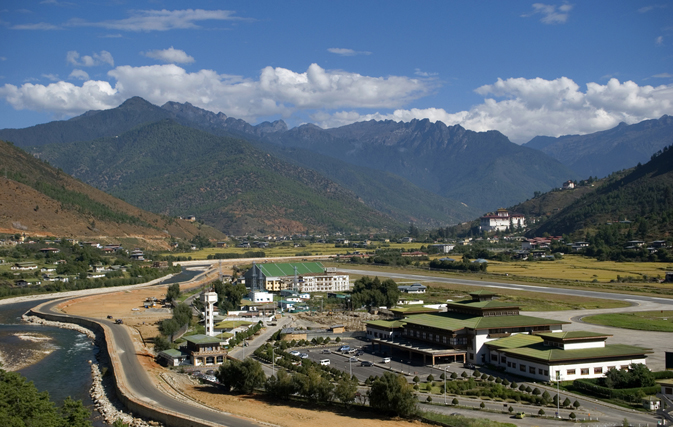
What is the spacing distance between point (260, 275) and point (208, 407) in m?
59.1

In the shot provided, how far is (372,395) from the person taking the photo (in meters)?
34.3

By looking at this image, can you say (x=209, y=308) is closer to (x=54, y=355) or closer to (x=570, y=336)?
(x=54, y=355)

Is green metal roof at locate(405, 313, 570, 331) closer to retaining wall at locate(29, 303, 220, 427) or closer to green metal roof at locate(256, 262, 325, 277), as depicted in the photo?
retaining wall at locate(29, 303, 220, 427)

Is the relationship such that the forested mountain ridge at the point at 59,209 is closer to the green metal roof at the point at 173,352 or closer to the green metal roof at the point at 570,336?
the green metal roof at the point at 173,352

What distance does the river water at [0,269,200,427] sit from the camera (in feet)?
136

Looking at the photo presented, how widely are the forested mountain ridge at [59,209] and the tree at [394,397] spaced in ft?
385

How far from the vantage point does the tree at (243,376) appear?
38625 millimetres

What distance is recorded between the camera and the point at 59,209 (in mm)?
150750

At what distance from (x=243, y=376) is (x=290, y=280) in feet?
184

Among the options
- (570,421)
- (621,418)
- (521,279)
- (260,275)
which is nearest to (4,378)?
(570,421)

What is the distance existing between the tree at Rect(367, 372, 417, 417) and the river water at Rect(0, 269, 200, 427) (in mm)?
14960

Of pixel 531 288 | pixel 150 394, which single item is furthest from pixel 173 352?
pixel 531 288


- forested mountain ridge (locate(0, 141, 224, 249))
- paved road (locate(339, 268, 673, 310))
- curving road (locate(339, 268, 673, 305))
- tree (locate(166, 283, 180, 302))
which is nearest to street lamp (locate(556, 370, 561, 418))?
paved road (locate(339, 268, 673, 310))

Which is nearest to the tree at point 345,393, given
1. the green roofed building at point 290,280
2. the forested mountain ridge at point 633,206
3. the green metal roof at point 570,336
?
the green metal roof at point 570,336
